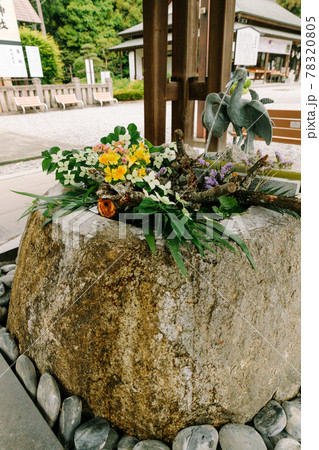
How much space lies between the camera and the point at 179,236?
3.50ft

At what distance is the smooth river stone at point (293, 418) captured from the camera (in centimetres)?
122

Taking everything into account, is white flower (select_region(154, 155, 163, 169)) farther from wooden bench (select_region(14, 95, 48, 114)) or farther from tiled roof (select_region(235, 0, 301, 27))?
wooden bench (select_region(14, 95, 48, 114))

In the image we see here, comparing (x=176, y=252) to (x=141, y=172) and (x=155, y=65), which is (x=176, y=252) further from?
(x=155, y=65)

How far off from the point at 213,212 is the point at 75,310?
0.72 meters

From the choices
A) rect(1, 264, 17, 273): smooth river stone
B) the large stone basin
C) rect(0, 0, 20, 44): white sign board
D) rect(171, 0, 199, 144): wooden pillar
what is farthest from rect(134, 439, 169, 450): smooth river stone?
rect(171, 0, 199, 144): wooden pillar

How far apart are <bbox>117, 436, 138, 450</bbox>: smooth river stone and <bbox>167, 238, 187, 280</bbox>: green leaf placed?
27.2 inches

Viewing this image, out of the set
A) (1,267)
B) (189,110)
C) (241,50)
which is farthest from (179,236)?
(241,50)

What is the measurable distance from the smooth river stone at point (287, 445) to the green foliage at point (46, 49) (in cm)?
388

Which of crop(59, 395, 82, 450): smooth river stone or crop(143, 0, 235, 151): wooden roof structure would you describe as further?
crop(143, 0, 235, 151): wooden roof structure

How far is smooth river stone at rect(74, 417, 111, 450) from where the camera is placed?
44.6 inches

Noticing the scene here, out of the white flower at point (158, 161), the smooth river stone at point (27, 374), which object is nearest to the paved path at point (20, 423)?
the smooth river stone at point (27, 374)

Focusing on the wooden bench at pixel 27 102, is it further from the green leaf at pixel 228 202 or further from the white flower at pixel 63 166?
the green leaf at pixel 228 202

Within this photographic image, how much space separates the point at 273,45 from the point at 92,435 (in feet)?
34.8

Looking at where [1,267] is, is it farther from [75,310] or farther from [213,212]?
[213,212]
